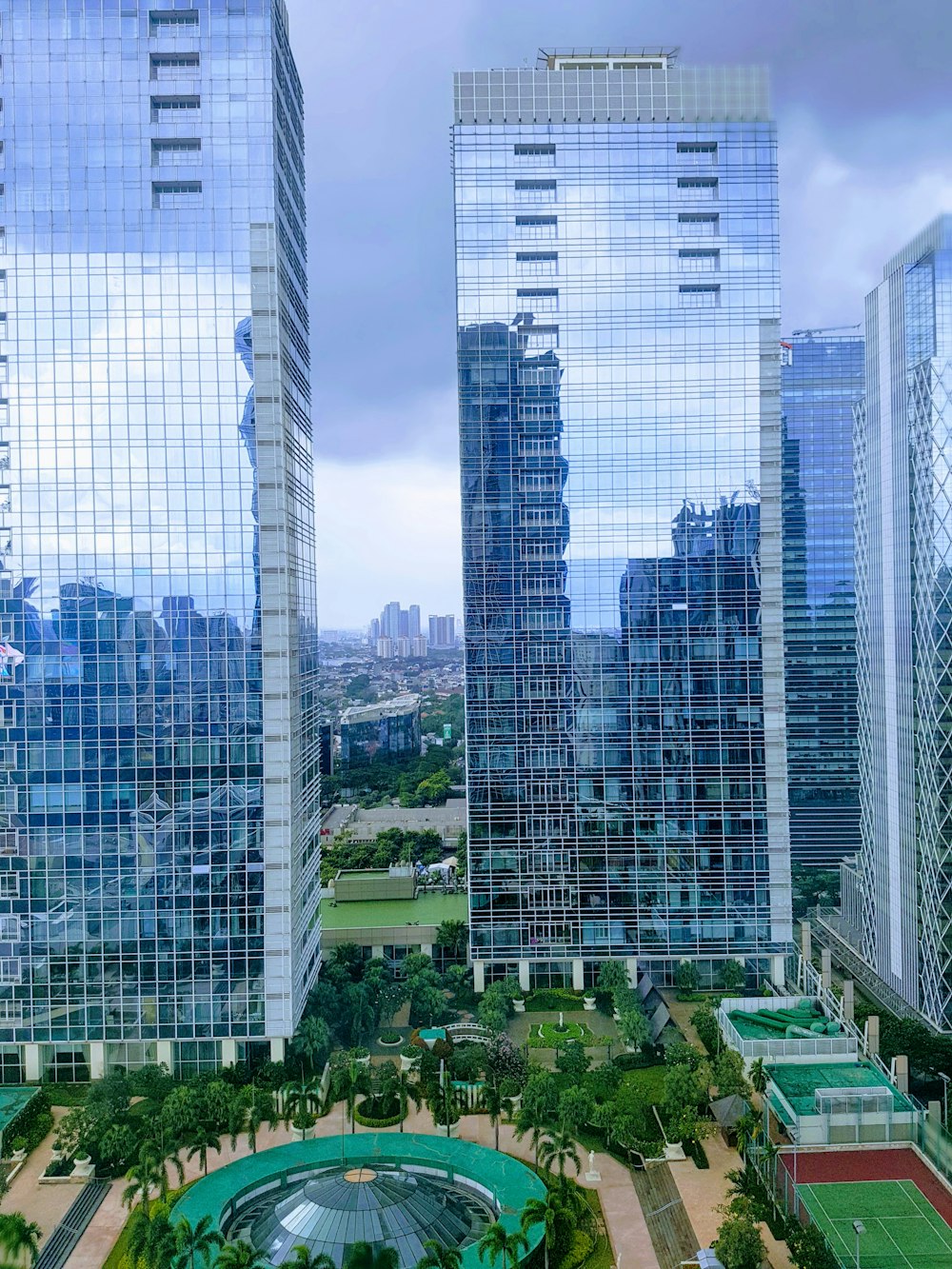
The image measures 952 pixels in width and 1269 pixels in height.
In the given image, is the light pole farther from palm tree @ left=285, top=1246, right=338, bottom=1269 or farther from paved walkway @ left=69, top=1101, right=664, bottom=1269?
palm tree @ left=285, top=1246, right=338, bottom=1269

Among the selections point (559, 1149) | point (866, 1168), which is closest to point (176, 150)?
point (559, 1149)

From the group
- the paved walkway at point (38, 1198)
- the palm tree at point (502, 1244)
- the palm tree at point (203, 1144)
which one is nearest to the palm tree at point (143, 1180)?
the palm tree at point (203, 1144)

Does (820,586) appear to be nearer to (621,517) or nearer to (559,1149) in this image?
(621,517)

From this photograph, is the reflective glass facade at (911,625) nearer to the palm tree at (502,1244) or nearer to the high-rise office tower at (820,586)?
the high-rise office tower at (820,586)

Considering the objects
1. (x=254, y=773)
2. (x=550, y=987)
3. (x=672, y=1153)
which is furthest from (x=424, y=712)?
(x=672, y=1153)

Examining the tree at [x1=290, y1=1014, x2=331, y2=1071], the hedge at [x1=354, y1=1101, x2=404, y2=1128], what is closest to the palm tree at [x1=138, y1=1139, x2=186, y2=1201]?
the hedge at [x1=354, y1=1101, x2=404, y2=1128]

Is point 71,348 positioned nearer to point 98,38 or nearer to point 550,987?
point 98,38
